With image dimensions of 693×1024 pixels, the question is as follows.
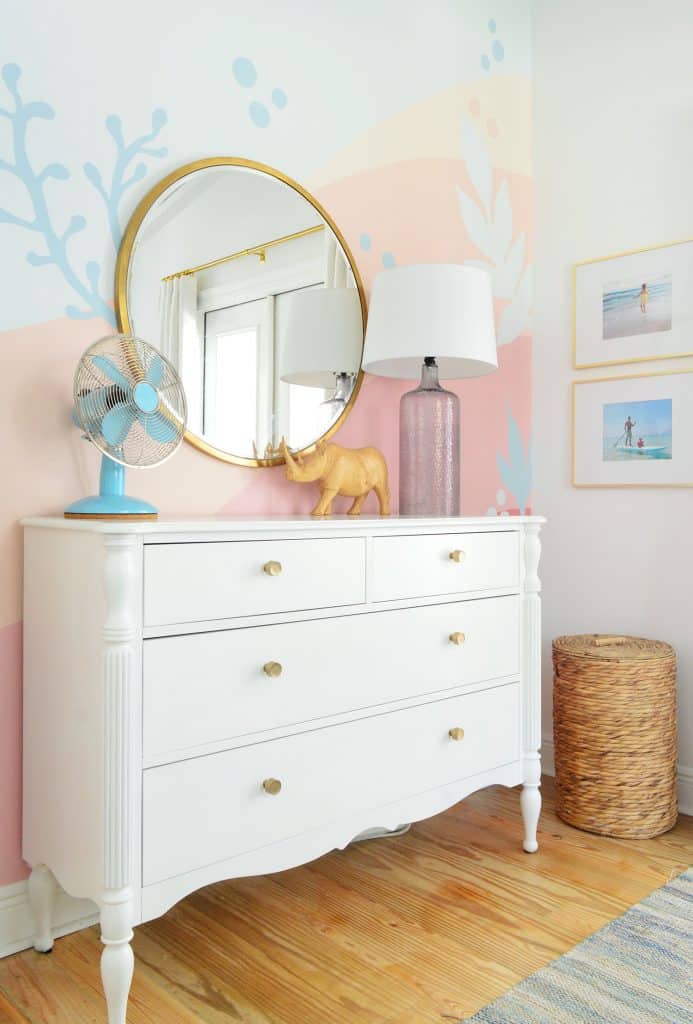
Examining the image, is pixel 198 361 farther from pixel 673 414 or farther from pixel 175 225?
pixel 673 414

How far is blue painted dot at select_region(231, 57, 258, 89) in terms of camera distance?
2.13 meters

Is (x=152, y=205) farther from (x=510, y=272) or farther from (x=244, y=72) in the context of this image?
(x=510, y=272)

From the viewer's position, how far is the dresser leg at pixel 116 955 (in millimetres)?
1426

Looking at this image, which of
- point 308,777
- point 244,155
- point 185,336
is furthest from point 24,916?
point 244,155

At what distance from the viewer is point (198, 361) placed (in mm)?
2033

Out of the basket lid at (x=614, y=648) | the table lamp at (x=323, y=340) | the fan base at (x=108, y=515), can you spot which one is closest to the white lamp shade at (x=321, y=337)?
the table lamp at (x=323, y=340)

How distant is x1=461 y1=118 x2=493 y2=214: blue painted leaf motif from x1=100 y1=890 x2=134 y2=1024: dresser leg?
2349 mm

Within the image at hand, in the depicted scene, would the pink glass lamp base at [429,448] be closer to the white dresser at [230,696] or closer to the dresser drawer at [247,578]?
the white dresser at [230,696]

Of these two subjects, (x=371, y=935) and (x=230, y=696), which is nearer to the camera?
(x=230, y=696)

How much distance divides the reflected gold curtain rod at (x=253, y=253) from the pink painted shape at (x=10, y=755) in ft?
2.93

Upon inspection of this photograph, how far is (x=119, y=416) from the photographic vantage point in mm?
1717

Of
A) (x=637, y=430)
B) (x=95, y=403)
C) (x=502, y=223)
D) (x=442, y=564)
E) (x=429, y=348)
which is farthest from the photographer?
(x=502, y=223)

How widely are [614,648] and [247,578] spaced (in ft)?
4.38

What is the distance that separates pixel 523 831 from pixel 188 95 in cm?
214
